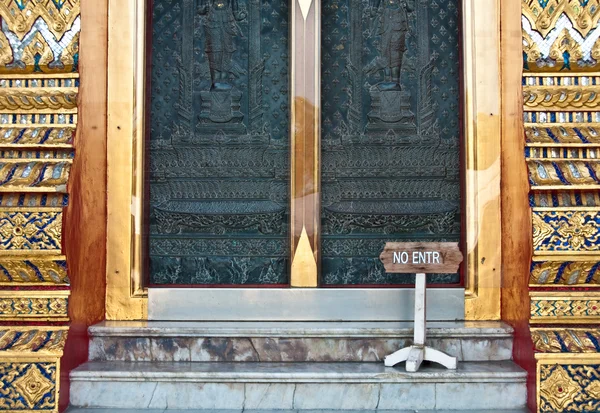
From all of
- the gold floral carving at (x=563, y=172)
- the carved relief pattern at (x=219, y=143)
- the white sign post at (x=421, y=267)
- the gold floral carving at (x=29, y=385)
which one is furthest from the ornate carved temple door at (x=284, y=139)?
the gold floral carving at (x=29, y=385)

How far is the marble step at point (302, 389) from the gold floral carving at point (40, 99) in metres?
1.73

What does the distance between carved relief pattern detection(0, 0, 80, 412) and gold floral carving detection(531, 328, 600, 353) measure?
2.91m

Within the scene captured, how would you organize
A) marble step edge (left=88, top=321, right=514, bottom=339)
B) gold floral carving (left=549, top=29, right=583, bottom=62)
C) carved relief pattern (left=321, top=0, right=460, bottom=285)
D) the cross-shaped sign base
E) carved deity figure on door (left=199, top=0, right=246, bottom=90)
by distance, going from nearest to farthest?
the cross-shaped sign base
gold floral carving (left=549, top=29, right=583, bottom=62)
marble step edge (left=88, top=321, right=514, bottom=339)
carved relief pattern (left=321, top=0, right=460, bottom=285)
carved deity figure on door (left=199, top=0, right=246, bottom=90)

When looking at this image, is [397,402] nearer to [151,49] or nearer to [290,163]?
[290,163]

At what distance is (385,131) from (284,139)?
77 centimetres

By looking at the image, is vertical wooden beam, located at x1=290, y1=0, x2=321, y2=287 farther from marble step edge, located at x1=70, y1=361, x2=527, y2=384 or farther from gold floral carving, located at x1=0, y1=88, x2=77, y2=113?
gold floral carving, located at x1=0, y1=88, x2=77, y2=113

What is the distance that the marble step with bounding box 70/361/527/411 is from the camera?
4000 mm

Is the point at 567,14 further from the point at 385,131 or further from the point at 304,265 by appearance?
the point at 304,265

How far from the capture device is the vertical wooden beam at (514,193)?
4.11 meters

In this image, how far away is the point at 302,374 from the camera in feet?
13.1

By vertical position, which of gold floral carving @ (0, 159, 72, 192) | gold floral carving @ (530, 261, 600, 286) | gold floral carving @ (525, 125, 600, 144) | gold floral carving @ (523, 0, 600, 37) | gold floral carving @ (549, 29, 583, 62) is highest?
gold floral carving @ (523, 0, 600, 37)

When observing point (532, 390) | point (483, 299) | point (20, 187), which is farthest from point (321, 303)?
point (20, 187)

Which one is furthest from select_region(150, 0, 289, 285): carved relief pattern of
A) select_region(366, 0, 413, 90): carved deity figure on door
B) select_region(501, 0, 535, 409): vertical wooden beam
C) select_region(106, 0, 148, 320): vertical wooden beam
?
select_region(501, 0, 535, 409): vertical wooden beam

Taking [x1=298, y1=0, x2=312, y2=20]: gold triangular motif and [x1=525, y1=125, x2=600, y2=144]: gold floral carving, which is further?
[x1=298, y1=0, x2=312, y2=20]: gold triangular motif
